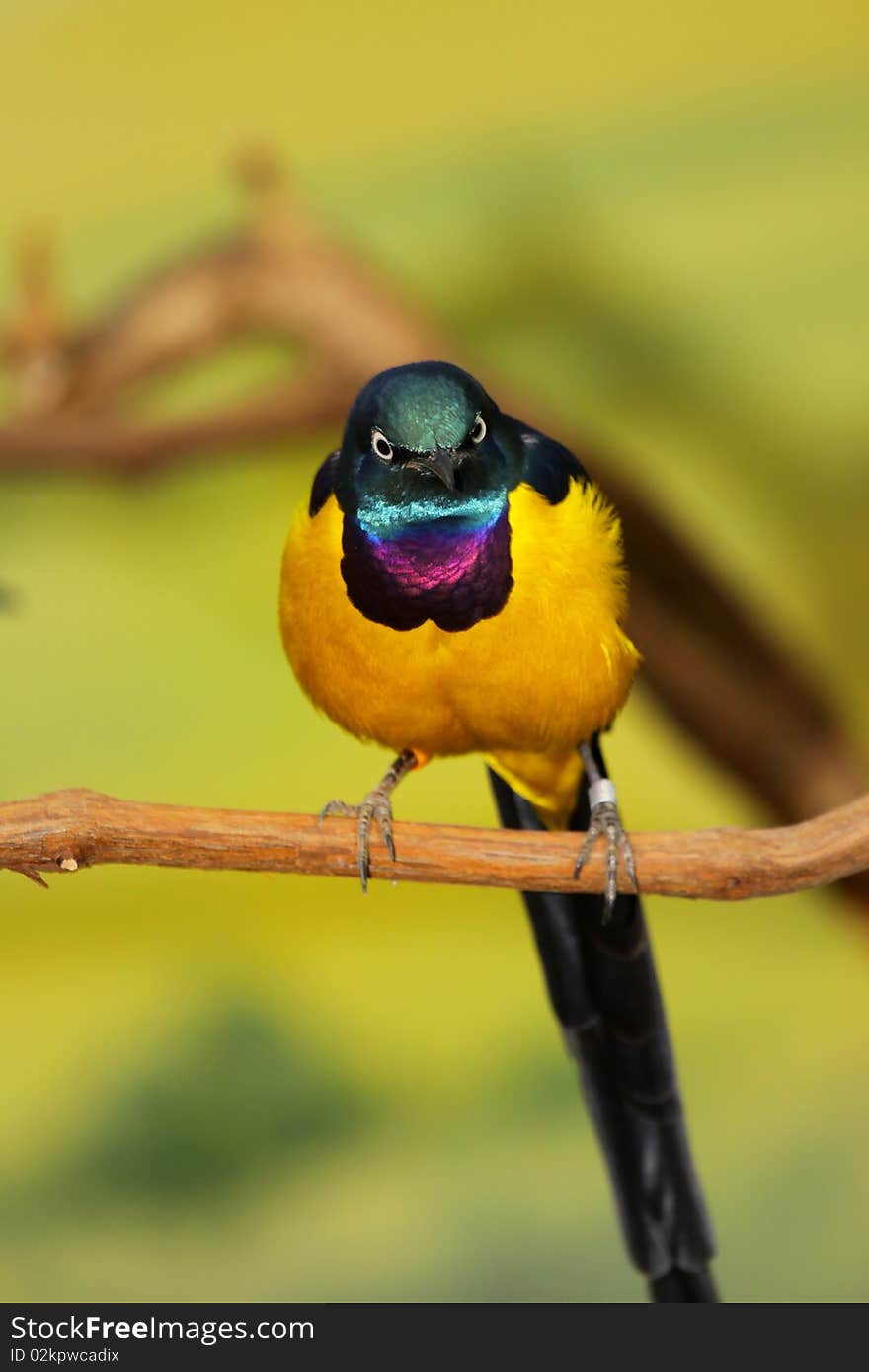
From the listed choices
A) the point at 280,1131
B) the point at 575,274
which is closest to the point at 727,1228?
the point at 280,1131

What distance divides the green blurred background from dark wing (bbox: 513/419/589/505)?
848 mm

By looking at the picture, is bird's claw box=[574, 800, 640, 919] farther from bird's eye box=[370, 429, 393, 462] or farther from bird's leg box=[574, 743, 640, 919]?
bird's eye box=[370, 429, 393, 462]

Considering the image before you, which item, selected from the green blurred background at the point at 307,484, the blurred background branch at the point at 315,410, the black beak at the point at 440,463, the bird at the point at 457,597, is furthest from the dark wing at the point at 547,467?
the green blurred background at the point at 307,484

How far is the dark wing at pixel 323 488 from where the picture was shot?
0.95 m

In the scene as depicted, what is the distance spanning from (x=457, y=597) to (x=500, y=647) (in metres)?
0.04

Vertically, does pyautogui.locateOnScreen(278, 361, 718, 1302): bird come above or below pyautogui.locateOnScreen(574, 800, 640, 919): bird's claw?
above

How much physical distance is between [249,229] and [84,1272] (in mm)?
1114

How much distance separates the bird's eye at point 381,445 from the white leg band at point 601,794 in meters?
0.27

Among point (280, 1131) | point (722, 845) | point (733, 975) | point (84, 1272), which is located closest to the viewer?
point (722, 845)

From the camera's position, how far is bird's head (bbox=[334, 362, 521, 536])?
0.83 meters

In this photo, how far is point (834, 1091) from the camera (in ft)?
5.79

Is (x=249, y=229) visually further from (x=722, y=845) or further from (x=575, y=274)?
(x=722, y=845)

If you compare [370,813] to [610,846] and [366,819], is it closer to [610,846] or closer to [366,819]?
[366,819]

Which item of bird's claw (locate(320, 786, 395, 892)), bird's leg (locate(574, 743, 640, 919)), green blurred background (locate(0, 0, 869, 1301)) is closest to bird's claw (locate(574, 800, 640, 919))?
bird's leg (locate(574, 743, 640, 919))
